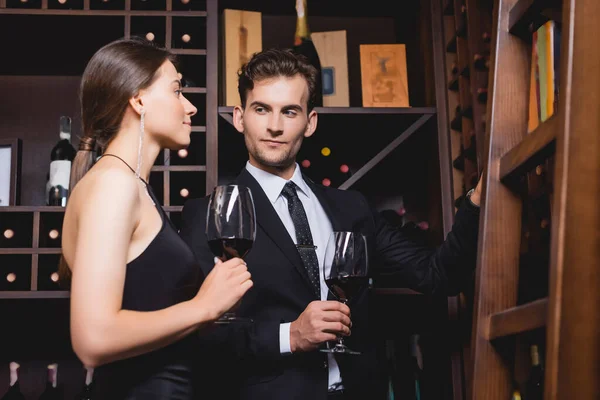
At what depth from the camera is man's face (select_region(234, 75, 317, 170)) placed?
6.12 feet

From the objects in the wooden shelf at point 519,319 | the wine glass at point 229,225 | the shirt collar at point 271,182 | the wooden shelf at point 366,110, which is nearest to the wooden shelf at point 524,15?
the wooden shelf at point 519,319

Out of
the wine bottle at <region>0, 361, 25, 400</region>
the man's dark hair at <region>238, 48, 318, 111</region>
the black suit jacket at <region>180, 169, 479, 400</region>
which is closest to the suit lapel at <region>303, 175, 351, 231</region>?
the black suit jacket at <region>180, 169, 479, 400</region>

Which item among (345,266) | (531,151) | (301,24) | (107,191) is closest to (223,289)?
(107,191)

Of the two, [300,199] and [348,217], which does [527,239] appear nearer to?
[348,217]

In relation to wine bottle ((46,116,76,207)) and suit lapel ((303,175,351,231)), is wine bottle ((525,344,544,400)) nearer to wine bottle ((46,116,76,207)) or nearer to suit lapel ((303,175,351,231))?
suit lapel ((303,175,351,231))

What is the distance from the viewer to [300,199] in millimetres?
1904

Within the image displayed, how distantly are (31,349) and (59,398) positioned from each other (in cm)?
20

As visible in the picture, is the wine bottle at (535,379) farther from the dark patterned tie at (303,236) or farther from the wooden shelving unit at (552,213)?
the wooden shelving unit at (552,213)

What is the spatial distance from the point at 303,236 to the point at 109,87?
70 centimetres

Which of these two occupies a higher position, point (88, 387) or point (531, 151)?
point (531, 151)

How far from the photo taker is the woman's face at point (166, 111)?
1262mm

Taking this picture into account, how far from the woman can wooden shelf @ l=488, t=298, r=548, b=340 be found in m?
0.39

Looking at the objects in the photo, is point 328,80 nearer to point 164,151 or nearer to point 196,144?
point 196,144

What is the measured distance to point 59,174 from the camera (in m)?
2.14
